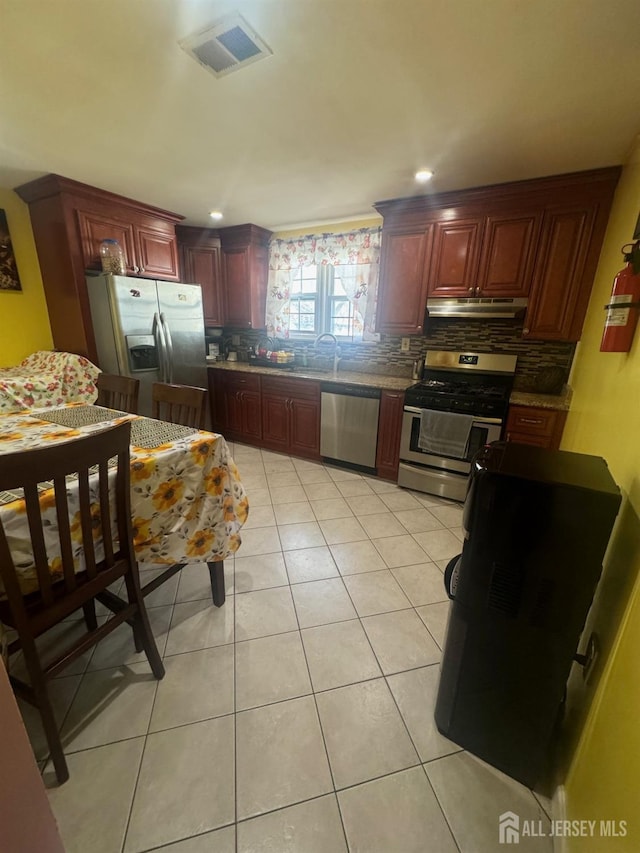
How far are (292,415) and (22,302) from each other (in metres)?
2.49

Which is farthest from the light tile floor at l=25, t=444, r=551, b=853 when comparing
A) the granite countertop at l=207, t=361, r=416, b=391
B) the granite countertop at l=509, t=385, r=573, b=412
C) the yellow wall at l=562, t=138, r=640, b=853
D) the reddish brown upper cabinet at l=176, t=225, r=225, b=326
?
the reddish brown upper cabinet at l=176, t=225, r=225, b=326

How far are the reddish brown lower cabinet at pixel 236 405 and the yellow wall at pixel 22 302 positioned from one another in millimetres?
1560

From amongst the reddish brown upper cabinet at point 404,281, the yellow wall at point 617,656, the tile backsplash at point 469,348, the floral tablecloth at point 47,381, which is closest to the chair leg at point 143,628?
the yellow wall at point 617,656

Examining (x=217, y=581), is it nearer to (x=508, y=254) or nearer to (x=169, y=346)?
(x=169, y=346)

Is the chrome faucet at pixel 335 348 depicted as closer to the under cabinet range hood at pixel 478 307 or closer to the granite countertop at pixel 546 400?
the under cabinet range hood at pixel 478 307

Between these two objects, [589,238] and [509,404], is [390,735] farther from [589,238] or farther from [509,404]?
[589,238]

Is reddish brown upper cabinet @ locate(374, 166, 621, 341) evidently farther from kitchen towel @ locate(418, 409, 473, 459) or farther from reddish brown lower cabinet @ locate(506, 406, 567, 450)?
kitchen towel @ locate(418, 409, 473, 459)

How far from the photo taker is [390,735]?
3.90ft

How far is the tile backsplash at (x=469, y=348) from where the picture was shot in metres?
2.71

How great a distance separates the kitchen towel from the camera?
2.55m

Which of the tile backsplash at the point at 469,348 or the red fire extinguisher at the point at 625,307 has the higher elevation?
the red fire extinguisher at the point at 625,307

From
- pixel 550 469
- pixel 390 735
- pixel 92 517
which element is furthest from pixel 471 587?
pixel 92 517

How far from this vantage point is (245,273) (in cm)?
374

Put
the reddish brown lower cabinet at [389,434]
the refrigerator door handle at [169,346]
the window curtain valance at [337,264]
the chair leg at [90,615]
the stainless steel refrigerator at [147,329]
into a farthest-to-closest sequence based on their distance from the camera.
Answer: the window curtain valance at [337,264] → the refrigerator door handle at [169,346] → the reddish brown lower cabinet at [389,434] → the stainless steel refrigerator at [147,329] → the chair leg at [90,615]
